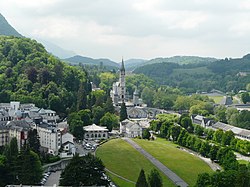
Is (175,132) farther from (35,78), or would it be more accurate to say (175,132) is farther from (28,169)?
(28,169)

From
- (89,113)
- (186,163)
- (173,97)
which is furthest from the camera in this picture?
(173,97)

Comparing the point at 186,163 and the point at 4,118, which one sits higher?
the point at 4,118

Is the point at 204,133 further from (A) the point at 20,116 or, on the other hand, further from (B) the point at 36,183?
(B) the point at 36,183

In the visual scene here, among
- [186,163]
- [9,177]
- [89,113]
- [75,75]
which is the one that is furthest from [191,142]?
[75,75]

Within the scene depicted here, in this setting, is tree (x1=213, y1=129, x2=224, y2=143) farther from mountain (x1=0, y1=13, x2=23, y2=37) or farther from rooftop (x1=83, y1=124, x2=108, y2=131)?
mountain (x1=0, y1=13, x2=23, y2=37)

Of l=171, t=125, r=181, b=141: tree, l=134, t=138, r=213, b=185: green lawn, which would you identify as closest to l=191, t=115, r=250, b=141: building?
l=171, t=125, r=181, b=141: tree

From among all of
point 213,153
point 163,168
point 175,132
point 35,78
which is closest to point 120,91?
point 35,78
